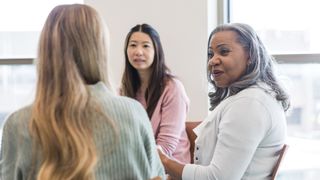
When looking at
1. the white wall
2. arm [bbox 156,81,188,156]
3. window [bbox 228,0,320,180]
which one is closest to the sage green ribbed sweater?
arm [bbox 156,81,188,156]

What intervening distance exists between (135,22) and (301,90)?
1264 millimetres

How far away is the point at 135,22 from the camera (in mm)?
2734

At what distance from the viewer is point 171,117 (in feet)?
7.62

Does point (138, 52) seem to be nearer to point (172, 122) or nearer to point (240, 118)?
point (172, 122)

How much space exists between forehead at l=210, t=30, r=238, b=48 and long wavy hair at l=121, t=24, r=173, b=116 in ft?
2.66

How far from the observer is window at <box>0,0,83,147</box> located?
2996mm

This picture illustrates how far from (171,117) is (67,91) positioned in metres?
1.32

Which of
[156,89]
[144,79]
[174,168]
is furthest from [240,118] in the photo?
[144,79]

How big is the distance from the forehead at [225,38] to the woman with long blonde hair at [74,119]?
0.63 metres

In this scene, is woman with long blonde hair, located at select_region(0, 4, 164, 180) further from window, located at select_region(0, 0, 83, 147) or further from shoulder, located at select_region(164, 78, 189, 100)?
window, located at select_region(0, 0, 83, 147)

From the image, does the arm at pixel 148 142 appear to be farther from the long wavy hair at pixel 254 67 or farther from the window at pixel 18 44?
the window at pixel 18 44

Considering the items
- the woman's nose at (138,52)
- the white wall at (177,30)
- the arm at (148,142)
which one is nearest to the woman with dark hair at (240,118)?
the arm at (148,142)

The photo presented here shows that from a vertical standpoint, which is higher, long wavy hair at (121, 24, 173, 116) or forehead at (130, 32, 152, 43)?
forehead at (130, 32, 152, 43)

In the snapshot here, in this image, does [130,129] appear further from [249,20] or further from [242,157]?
[249,20]
